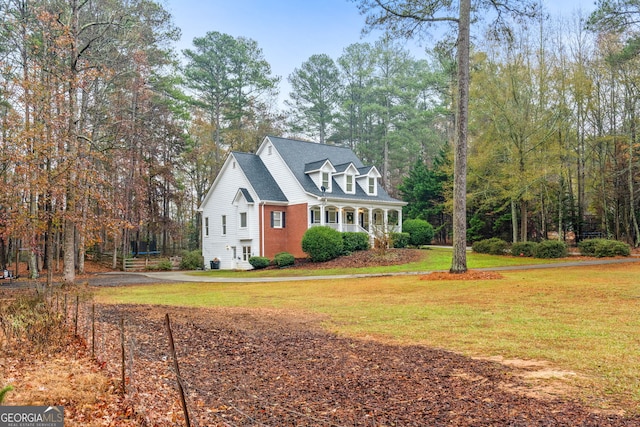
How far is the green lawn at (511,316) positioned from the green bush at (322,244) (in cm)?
941

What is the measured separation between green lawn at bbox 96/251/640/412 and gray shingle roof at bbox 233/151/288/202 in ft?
47.2

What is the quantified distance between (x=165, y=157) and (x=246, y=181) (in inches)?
399

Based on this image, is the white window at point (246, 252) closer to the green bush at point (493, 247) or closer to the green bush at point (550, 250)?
the green bush at point (493, 247)

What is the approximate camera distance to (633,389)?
163 inches

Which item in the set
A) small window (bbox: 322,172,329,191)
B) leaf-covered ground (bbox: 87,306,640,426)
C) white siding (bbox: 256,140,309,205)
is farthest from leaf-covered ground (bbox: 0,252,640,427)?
small window (bbox: 322,172,329,191)

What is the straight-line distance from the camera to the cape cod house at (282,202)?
92.9 ft

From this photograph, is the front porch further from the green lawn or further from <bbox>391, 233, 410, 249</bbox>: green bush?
the green lawn

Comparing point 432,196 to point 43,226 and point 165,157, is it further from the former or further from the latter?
point 43,226

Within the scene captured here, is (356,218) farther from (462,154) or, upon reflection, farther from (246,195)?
(462,154)

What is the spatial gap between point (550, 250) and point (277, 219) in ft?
52.7

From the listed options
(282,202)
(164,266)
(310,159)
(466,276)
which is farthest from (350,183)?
(466,276)

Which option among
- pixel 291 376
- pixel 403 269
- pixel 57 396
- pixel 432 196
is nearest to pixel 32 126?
pixel 57 396

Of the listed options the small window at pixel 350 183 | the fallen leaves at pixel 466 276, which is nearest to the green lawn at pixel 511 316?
the fallen leaves at pixel 466 276

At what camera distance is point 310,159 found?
1242 inches
